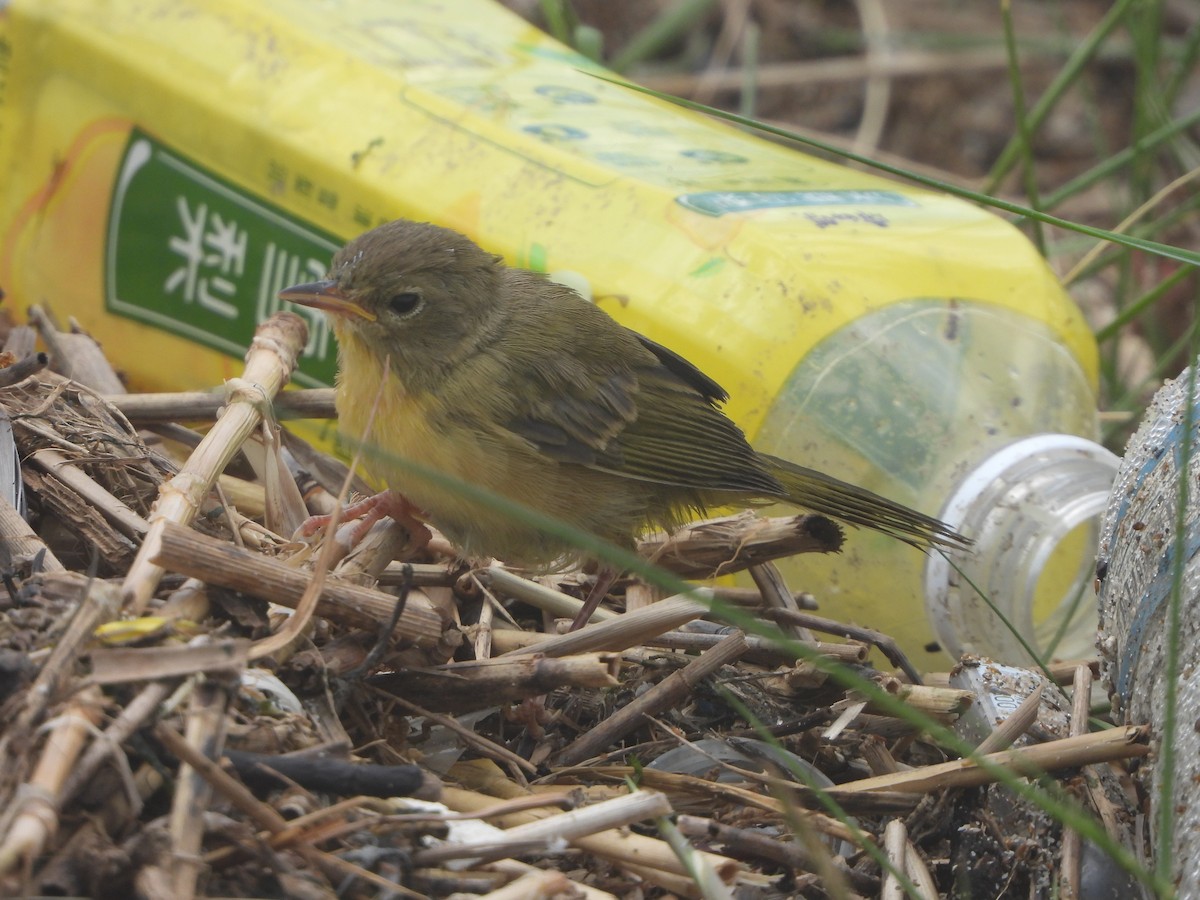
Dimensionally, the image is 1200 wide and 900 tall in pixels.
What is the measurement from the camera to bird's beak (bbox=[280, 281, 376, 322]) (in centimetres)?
280

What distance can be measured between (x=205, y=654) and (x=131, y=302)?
7.96 feet

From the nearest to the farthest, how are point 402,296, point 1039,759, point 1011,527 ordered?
point 1039,759, point 402,296, point 1011,527

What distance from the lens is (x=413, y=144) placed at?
3.77 m

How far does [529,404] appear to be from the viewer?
9.55 feet

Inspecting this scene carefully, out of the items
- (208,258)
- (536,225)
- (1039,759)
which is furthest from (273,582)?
(208,258)

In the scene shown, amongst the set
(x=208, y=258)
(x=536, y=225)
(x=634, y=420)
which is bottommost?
(x=634, y=420)

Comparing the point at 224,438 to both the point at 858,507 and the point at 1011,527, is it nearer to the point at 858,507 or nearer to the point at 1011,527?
the point at 858,507

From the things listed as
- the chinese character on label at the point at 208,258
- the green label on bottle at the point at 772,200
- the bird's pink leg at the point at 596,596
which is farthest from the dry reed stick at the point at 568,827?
the chinese character on label at the point at 208,258

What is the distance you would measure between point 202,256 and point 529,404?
4.68 feet

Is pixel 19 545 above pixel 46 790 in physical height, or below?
above

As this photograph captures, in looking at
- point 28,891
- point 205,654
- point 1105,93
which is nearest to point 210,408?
point 205,654

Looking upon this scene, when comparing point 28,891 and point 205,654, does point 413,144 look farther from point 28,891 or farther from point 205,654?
point 28,891

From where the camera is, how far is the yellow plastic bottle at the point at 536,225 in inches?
135

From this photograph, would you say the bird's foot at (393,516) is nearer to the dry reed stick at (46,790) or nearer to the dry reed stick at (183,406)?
the dry reed stick at (183,406)
